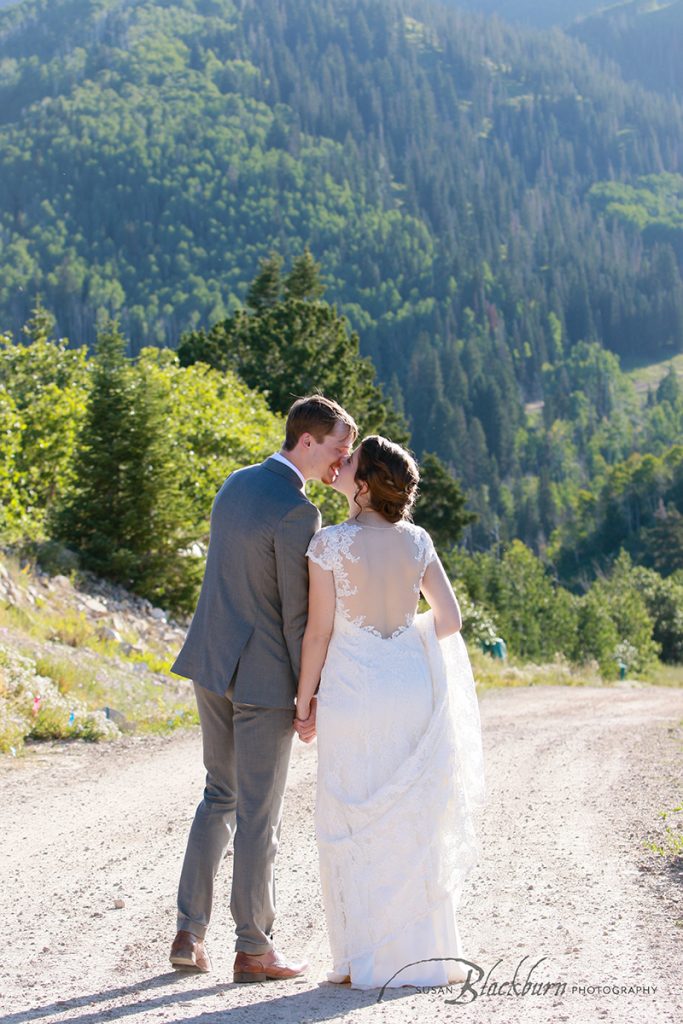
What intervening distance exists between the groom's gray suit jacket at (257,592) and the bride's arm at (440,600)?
569 millimetres

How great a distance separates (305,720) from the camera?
18.3ft

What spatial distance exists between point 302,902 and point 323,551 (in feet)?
7.71

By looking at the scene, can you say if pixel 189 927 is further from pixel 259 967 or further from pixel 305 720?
pixel 305 720

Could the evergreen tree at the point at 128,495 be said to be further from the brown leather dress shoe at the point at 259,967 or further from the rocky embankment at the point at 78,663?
the brown leather dress shoe at the point at 259,967

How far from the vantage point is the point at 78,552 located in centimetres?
2117

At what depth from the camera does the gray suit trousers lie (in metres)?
5.42

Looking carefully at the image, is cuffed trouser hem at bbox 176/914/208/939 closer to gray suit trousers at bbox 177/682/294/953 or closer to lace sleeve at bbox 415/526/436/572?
gray suit trousers at bbox 177/682/294/953

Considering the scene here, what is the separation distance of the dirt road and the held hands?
104 centimetres

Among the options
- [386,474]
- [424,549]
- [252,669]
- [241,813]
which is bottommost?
[241,813]

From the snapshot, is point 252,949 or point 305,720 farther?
point 305,720

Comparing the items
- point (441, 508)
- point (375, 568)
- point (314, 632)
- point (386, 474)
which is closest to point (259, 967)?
point (314, 632)

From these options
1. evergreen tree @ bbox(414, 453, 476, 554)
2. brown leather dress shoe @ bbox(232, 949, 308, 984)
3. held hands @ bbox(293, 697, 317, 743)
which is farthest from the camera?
evergreen tree @ bbox(414, 453, 476, 554)

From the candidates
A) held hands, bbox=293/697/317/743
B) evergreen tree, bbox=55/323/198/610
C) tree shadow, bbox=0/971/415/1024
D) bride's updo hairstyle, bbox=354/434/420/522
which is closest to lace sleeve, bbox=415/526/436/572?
bride's updo hairstyle, bbox=354/434/420/522

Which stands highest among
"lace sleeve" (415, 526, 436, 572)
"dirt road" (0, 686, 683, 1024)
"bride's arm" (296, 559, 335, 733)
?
"lace sleeve" (415, 526, 436, 572)
